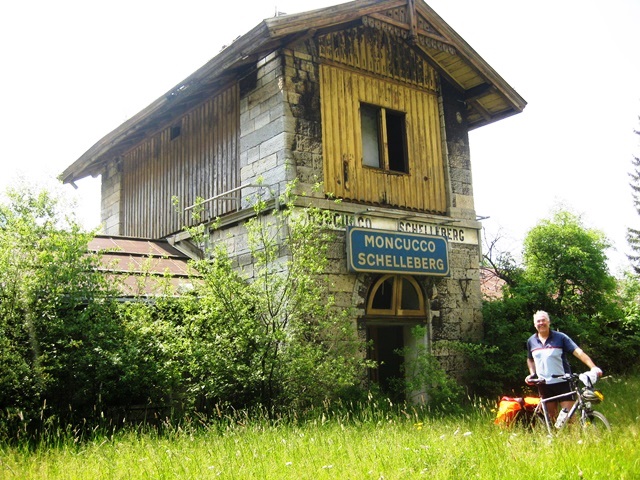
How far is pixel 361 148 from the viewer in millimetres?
11531

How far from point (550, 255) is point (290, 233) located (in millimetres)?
6712

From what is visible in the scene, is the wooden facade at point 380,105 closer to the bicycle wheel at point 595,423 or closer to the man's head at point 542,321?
the man's head at point 542,321

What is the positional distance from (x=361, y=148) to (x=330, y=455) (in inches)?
253

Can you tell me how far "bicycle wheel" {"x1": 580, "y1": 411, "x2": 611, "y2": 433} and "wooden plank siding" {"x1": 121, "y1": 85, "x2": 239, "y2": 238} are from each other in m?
6.68

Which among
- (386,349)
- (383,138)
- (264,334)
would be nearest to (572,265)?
(386,349)

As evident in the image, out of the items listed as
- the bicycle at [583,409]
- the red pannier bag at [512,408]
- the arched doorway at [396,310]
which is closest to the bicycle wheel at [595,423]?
the bicycle at [583,409]

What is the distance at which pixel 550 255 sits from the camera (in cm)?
1402

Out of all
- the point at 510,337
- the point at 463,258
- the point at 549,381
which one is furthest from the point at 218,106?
the point at 549,381

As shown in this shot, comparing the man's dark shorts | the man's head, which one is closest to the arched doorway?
the man's dark shorts

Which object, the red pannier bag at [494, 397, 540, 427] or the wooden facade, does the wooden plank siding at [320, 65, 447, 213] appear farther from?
the red pannier bag at [494, 397, 540, 427]

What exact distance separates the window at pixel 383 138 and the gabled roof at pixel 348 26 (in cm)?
141

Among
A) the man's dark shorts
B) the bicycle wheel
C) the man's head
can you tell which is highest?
the man's head

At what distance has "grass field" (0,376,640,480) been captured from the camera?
548 centimetres

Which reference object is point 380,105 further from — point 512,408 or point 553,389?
point 553,389
